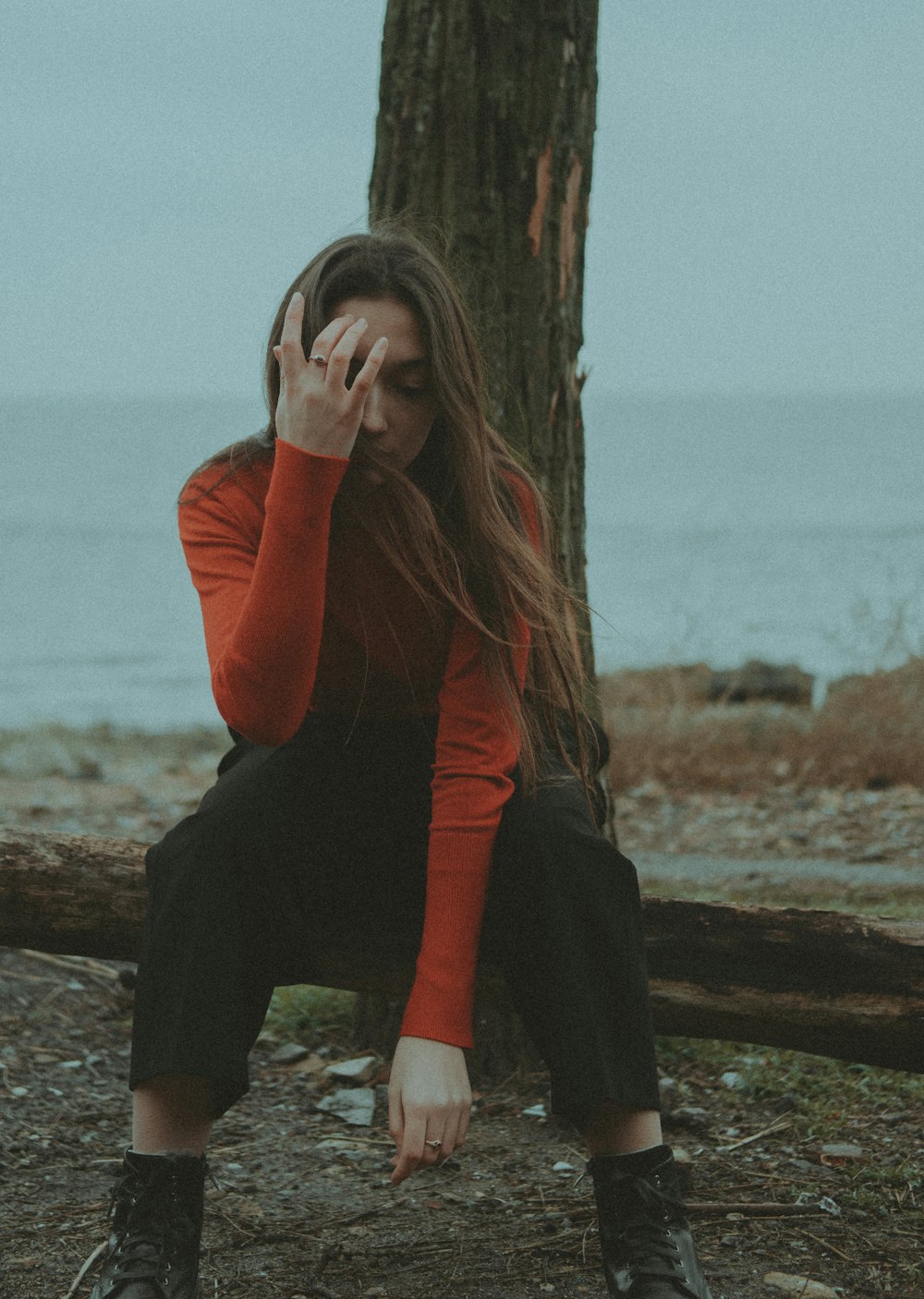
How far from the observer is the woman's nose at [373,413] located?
204 cm

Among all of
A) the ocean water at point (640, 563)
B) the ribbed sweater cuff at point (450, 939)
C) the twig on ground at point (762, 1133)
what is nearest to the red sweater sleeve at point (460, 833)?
the ribbed sweater cuff at point (450, 939)

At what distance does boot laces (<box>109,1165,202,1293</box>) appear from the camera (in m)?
1.79

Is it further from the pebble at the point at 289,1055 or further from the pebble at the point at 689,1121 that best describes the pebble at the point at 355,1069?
the pebble at the point at 689,1121

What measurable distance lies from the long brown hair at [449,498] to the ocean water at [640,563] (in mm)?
248

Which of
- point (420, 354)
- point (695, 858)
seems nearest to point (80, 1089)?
point (420, 354)

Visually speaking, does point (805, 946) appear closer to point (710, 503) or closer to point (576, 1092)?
point (576, 1092)

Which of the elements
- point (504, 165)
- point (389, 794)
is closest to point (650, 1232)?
point (389, 794)

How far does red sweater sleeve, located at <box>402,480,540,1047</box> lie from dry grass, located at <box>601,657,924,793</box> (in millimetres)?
4278

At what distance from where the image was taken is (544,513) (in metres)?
2.41

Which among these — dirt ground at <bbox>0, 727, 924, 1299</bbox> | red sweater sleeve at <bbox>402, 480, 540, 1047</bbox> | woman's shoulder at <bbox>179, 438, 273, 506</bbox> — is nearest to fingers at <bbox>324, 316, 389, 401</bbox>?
woman's shoulder at <bbox>179, 438, 273, 506</bbox>

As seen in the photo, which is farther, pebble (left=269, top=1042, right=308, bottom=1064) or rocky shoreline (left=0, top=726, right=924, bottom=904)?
rocky shoreline (left=0, top=726, right=924, bottom=904)

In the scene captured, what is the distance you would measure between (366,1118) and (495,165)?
2208 mm

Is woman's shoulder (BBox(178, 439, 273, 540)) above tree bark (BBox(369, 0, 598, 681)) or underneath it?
underneath

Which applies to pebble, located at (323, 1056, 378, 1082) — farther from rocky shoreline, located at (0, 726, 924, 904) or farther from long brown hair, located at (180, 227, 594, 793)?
rocky shoreline, located at (0, 726, 924, 904)
